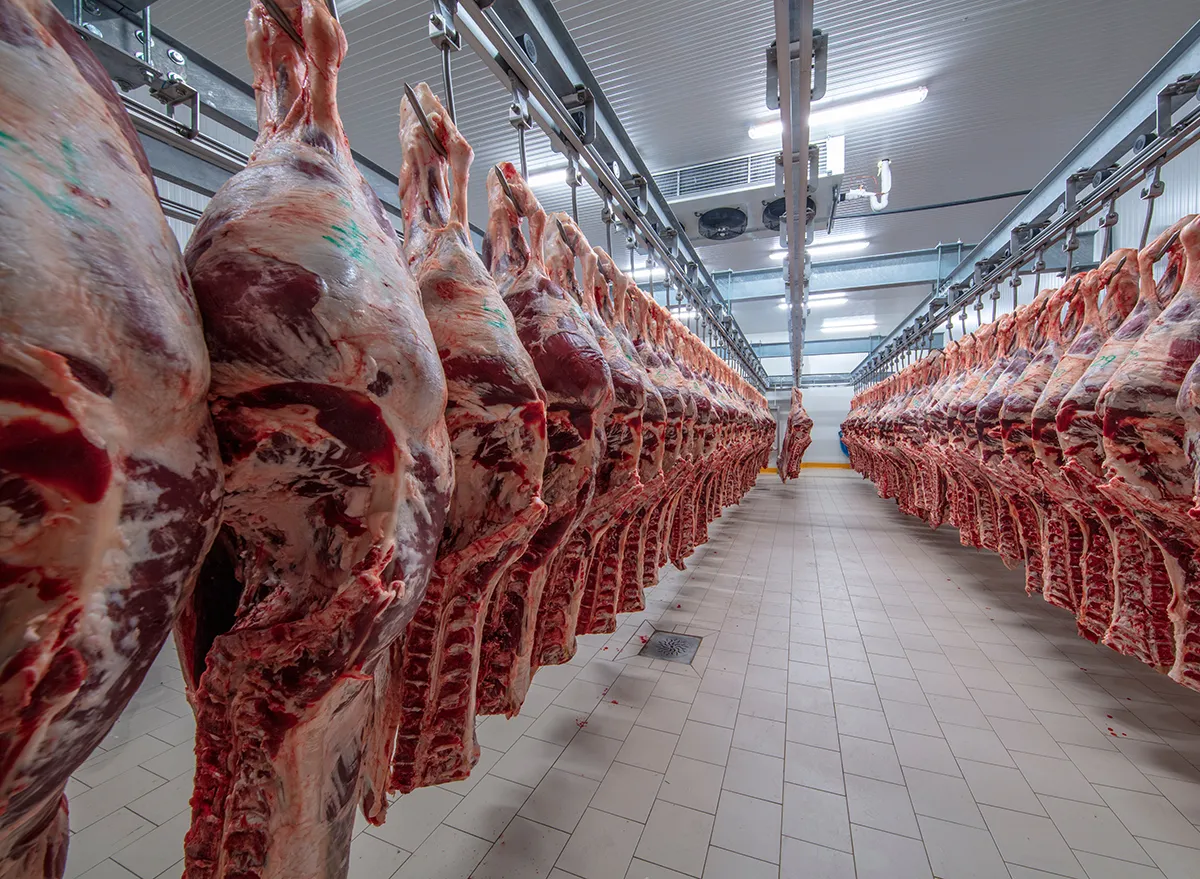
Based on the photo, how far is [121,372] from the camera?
500mm

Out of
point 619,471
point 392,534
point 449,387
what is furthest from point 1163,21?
point 392,534

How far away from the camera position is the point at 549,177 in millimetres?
5590

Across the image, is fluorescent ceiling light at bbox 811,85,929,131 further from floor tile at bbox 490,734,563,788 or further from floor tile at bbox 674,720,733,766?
floor tile at bbox 490,734,563,788

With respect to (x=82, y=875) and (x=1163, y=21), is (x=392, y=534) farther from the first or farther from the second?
(x=1163, y=21)

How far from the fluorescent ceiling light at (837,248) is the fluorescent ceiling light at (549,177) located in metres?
3.83

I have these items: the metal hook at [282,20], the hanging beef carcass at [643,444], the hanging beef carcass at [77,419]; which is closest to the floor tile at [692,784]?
the hanging beef carcass at [643,444]

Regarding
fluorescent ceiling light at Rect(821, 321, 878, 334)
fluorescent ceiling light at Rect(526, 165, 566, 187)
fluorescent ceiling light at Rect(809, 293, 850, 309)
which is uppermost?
fluorescent ceiling light at Rect(526, 165, 566, 187)

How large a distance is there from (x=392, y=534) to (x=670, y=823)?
196cm

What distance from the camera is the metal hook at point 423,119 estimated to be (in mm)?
1193

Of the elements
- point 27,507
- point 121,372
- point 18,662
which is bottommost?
point 18,662

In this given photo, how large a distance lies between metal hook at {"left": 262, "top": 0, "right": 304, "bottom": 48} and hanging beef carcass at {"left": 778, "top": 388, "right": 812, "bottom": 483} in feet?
34.9

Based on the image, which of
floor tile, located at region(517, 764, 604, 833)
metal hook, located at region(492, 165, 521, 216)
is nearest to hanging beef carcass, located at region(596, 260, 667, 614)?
metal hook, located at region(492, 165, 521, 216)

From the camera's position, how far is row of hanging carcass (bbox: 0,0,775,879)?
467 mm

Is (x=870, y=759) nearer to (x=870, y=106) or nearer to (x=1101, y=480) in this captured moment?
(x=1101, y=480)
